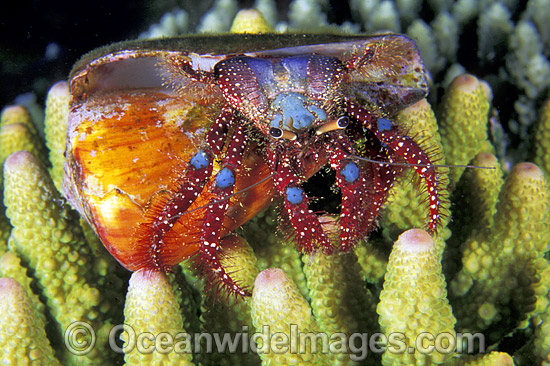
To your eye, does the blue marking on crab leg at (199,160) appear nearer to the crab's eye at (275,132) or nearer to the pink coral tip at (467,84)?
the crab's eye at (275,132)

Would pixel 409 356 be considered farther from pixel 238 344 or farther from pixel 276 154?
pixel 276 154

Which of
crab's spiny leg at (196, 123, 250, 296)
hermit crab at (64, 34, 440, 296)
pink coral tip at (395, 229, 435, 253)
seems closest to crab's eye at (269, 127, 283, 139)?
hermit crab at (64, 34, 440, 296)

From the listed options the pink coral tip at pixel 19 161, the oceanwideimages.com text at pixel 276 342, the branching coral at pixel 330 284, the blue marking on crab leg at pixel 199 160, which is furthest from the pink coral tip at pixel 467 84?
the pink coral tip at pixel 19 161

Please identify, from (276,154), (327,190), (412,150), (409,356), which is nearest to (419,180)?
(412,150)

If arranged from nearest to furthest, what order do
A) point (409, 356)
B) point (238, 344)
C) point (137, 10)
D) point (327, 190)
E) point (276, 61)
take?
point (409, 356) < point (238, 344) < point (276, 61) < point (327, 190) < point (137, 10)

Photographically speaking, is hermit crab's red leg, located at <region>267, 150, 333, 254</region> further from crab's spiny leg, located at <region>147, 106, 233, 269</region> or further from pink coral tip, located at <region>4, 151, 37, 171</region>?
pink coral tip, located at <region>4, 151, 37, 171</region>

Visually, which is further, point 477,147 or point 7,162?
point 477,147
